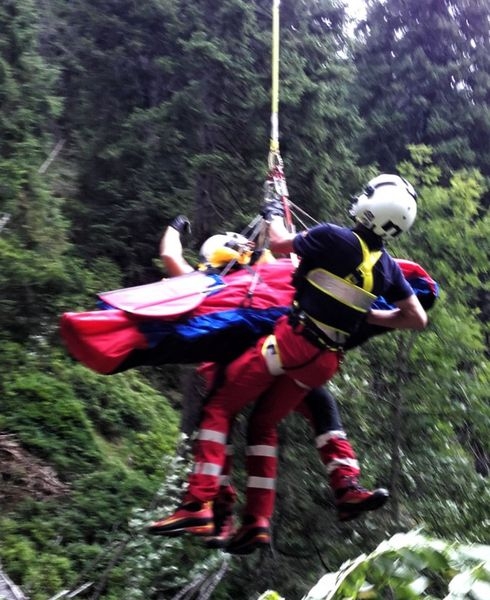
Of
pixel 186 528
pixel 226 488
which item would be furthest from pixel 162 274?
pixel 186 528

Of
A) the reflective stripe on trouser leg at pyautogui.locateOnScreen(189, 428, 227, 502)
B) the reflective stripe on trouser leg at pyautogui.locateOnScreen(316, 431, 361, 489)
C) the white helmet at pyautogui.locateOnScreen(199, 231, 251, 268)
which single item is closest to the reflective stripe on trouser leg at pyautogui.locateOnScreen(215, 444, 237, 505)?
the reflective stripe on trouser leg at pyautogui.locateOnScreen(189, 428, 227, 502)

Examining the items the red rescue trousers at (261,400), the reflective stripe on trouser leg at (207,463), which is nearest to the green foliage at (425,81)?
the red rescue trousers at (261,400)

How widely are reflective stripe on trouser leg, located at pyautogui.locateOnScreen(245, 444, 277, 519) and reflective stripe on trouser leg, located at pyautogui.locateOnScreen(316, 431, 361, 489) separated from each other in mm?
292

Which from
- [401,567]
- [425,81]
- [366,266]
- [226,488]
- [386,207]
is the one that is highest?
[401,567]

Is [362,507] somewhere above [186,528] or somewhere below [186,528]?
above

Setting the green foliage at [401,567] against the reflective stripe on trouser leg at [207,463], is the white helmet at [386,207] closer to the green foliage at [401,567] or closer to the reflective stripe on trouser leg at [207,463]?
the reflective stripe on trouser leg at [207,463]

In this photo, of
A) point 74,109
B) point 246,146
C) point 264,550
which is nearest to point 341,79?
point 246,146

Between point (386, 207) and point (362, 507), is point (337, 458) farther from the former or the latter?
point (386, 207)

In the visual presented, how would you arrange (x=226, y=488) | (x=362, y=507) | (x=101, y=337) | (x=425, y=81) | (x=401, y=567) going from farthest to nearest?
(x=425, y=81)
(x=226, y=488)
(x=362, y=507)
(x=101, y=337)
(x=401, y=567)

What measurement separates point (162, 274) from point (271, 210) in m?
5.69

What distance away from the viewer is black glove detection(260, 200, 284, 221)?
3.83m

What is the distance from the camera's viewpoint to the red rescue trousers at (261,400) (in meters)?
3.52

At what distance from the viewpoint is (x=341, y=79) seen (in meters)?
9.62

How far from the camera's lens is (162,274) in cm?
943
